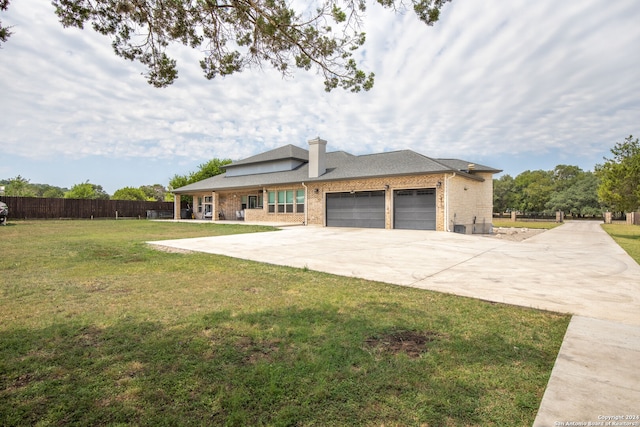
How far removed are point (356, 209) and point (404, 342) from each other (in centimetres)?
1614

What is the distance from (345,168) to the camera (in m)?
20.3

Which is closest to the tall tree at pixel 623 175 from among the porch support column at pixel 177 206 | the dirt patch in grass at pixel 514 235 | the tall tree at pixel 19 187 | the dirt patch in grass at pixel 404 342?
the dirt patch in grass at pixel 514 235

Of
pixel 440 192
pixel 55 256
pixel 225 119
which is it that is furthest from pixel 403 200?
pixel 55 256

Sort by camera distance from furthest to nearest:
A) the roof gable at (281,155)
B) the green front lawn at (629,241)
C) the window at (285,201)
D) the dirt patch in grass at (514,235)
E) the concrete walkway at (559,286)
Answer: the roof gable at (281,155) → the window at (285,201) → the dirt patch in grass at (514,235) → the green front lawn at (629,241) → the concrete walkway at (559,286)

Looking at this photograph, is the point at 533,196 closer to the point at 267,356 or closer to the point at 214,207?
the point at 214,207

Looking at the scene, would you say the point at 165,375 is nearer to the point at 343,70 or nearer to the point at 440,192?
the point at 343,70

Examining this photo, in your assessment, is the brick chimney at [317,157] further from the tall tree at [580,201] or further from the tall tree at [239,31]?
the tall tree at [580,201]

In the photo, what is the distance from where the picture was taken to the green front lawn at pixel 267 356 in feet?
5.94

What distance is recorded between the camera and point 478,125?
24.8 meters

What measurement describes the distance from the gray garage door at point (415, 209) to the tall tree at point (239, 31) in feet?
39.4

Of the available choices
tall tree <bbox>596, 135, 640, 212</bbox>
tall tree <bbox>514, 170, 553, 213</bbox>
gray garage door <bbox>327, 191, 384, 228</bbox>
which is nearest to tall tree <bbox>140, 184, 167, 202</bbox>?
gray garage door <bbox>327, 191, 384, 228</bbox>

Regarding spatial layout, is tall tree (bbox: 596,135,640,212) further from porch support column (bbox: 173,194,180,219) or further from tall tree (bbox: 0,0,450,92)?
porch support column (bbox: 173,194,180,219)

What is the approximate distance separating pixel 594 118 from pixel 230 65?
32569 mm

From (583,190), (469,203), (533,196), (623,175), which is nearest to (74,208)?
(469,203)
